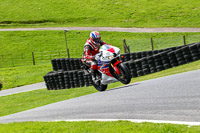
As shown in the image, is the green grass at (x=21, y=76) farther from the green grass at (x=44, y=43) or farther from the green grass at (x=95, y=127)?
the green grass at (x=95, y=127)

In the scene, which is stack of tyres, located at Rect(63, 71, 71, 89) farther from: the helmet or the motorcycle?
the helmet

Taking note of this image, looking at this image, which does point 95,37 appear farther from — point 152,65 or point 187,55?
point 187,55

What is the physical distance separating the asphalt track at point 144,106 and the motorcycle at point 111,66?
0.90 meters

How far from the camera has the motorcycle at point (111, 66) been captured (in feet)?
33.0

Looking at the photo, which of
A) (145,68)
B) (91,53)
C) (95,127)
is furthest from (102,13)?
(95,127)

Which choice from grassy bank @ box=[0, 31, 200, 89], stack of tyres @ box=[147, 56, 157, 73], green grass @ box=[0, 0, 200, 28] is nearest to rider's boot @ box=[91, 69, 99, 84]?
stack of tyres @ box=[147, 56, 157, 73]

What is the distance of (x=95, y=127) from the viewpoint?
877cm

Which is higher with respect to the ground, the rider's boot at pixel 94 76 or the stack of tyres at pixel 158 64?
the rider's boot at pixel 94 76

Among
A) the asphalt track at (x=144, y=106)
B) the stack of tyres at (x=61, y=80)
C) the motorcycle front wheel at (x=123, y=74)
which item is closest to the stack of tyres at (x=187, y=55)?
the asphalt track at (x=144, y=106)

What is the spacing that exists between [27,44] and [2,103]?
32.6 m

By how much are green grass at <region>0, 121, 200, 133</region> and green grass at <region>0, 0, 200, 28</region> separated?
43.5 metres

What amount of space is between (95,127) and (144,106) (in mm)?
1855

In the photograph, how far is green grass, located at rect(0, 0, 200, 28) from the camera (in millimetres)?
56562

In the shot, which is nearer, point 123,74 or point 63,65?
point 123,74
